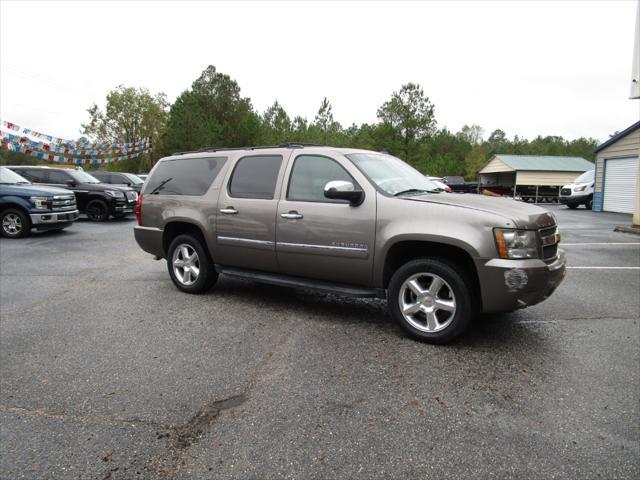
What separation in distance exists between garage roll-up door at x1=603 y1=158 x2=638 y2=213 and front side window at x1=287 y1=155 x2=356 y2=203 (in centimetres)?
2005

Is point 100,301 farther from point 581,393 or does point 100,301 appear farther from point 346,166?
point 581,393

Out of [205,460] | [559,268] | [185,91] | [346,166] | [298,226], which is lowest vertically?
[205,460]

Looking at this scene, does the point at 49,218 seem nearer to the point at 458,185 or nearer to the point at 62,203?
the point at 62,203

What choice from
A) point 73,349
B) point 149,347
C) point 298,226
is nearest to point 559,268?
point 298,226

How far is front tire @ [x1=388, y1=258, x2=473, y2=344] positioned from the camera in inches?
152

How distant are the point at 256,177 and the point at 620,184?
21209mm

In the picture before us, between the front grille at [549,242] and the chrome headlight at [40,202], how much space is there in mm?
11235

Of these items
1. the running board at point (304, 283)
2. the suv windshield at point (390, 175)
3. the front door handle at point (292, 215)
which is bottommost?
the running board at point (304, 283)

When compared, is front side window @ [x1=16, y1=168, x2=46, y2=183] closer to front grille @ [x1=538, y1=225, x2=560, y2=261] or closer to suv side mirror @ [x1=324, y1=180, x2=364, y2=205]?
suv side mirror @ [x1=324, y1=180, x2=364, y2=205]

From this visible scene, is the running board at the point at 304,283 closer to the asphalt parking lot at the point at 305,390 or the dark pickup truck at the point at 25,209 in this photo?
the asphalt parking lot at the point at 305,390

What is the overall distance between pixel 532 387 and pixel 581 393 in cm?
31

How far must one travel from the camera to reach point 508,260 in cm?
369

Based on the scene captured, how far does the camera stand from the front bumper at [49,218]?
10883 millimetres

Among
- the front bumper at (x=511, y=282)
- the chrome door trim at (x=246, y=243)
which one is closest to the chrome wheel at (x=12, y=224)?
the chrome door trim at (x=246, y=243)
